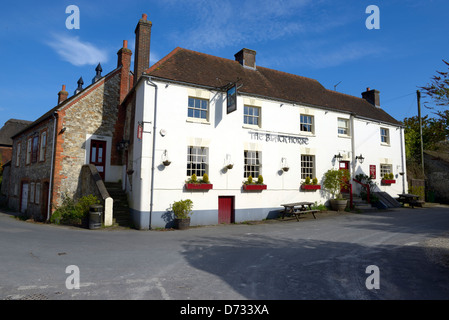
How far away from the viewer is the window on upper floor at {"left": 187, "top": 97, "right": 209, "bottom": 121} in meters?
13.7

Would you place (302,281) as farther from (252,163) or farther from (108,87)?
(108,87)

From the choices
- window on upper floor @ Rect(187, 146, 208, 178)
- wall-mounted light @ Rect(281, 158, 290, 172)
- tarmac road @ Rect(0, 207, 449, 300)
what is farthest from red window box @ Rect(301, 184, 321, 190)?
window on upper floor @ Rect(187, 146, 208, 178)

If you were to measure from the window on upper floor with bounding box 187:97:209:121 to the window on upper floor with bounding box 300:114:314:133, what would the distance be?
6154 mm

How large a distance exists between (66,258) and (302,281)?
5786 mm

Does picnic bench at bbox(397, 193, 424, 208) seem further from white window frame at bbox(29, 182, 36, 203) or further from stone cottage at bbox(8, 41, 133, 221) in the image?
white window frame at bbox(29, 182, 36, 203)

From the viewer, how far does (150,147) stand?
12523 mm

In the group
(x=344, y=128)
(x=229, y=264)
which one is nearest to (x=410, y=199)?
(x=344, y=128)

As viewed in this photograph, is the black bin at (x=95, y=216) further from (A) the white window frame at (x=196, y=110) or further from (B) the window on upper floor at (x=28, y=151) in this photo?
(B) the window on upper floor at (x=28, y=151)

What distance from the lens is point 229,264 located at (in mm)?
6734

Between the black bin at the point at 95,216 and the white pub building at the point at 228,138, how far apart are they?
4.87 ft

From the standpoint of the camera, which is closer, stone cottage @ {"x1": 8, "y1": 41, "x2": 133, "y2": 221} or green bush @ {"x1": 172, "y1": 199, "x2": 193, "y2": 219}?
green bush @ {"x1": 172, "y1": 199, "x2": 193, "y2": 219}

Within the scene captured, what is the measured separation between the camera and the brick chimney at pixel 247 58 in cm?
1767

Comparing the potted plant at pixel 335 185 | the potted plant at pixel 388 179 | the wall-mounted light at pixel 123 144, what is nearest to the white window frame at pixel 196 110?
the wall-mounted light at pixel 123 144

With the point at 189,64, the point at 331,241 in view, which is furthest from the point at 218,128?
the point at 331,241
